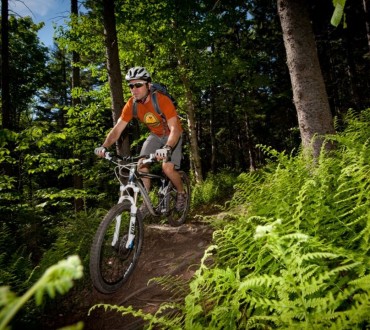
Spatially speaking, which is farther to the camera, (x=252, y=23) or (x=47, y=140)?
(x=252, y=23)

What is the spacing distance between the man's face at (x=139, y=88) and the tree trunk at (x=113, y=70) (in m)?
2.93

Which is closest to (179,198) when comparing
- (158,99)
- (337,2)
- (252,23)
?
(158,99)

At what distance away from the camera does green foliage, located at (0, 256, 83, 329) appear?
19.9 inches

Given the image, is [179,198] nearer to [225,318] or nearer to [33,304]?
[33,304]

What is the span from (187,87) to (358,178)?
12.0 m

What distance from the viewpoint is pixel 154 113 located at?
6.00 metres

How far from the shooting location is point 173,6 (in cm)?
999

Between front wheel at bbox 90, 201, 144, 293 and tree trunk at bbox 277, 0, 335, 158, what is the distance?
3.26 m

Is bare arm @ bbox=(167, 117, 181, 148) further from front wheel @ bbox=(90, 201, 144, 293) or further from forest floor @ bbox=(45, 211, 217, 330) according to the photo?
forest floor @ bbox=(45, 211, 217, 330)

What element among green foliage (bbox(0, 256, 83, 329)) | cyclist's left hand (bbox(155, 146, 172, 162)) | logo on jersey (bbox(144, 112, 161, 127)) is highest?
logo on jersey (bbox(144, 112, 161, 127))

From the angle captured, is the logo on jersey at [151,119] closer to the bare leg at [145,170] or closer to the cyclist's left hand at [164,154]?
the bare leg at [145,170]

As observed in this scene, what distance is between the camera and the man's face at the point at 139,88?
562cm

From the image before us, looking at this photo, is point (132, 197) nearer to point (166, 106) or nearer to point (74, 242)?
point (74, 242)

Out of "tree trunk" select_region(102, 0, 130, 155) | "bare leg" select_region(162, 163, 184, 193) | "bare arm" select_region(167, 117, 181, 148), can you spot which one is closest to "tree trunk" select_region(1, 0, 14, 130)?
"tree trunk" select_region(102, 0, 130, 155)
